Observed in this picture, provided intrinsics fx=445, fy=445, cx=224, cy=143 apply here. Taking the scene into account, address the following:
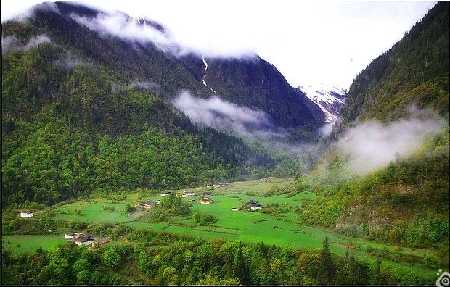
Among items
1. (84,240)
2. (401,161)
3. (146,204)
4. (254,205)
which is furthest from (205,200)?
(401,161)

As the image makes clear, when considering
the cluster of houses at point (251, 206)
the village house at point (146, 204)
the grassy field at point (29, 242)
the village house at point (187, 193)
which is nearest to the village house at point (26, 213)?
the grassy field at point (29, 242)

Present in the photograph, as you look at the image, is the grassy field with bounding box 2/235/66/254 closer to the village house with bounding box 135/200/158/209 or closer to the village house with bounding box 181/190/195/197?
the village house with bounding box 135/200/158/209

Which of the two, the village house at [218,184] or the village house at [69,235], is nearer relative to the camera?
the village house at [69,235]

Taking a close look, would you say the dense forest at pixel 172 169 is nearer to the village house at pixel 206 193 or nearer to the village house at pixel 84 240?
the village house at pixel 84 240

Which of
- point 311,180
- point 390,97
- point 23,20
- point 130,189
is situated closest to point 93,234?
point 130,189

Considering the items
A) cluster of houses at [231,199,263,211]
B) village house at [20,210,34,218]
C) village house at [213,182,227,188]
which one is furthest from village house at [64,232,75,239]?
village house at [213,182,227,188]

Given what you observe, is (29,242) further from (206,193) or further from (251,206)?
(206,193)
